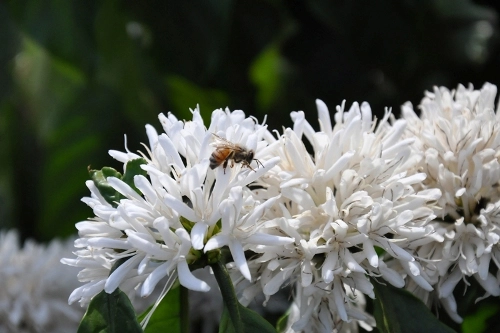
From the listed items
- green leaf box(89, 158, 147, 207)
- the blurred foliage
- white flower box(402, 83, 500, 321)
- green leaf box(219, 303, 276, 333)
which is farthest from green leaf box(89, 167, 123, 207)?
the blurred foliage

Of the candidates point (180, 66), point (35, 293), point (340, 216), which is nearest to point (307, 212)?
point (340, 216)

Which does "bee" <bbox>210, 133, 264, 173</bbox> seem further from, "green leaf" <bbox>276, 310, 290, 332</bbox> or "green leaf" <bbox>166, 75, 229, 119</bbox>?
"green leaf" <bbox>166, 75, 229, 119</bbox>

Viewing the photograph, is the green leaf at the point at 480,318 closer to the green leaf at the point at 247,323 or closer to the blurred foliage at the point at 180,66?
the green leaf at the point at 247,323

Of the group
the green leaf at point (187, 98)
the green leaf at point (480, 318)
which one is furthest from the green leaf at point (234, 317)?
the green leaf at point (187, 98)

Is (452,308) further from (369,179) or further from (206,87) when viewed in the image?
(206,87)

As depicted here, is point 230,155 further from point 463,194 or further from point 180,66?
point 180,66
